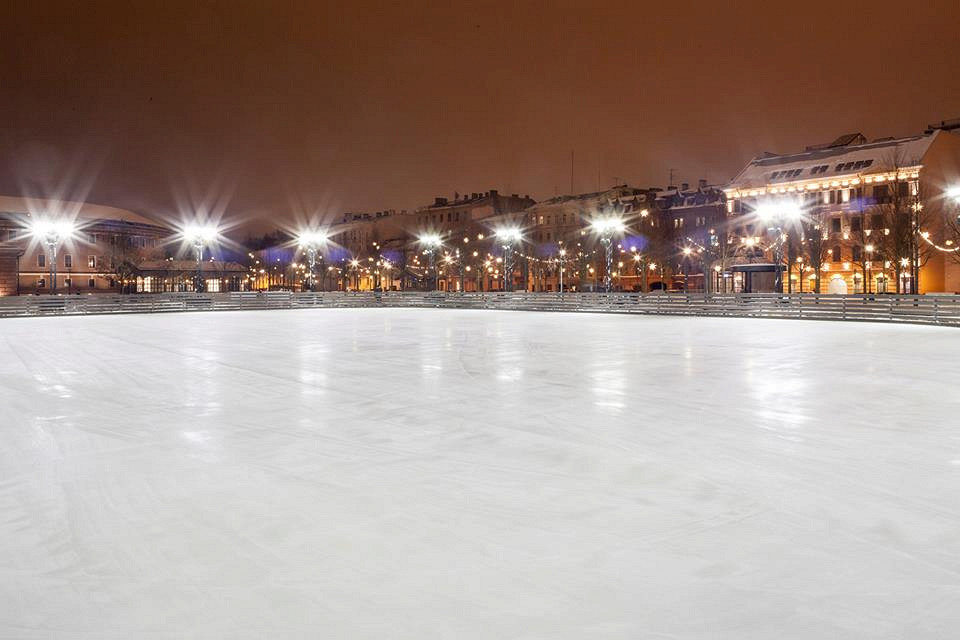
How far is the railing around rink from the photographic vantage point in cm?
3325

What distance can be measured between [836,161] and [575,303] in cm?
3780

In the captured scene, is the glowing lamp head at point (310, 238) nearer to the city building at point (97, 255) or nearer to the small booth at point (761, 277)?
the city building at point (97, 255)

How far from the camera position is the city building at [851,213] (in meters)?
61.2

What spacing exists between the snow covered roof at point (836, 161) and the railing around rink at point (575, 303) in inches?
1180

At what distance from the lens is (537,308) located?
50656 millimetres

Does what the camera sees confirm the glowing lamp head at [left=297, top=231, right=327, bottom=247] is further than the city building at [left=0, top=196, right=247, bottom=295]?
No

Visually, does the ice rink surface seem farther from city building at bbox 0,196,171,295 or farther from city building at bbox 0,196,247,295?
city building at bbox 0,196,247,295

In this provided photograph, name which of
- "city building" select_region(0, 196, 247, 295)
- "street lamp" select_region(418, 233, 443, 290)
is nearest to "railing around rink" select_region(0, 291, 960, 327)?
"street lamp" select_region(418, 233, 443, 290)

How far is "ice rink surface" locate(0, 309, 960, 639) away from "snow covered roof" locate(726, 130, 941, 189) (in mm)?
60985

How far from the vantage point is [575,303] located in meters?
48.7

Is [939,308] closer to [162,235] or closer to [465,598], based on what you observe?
[465,598]

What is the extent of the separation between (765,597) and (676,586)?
43 centimetres

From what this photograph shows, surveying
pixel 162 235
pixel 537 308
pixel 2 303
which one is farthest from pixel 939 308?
pixel 162 235

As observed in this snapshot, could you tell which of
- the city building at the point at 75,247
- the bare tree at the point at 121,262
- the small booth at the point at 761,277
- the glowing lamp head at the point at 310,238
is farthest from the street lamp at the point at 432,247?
the small booth at the point at 761,277
